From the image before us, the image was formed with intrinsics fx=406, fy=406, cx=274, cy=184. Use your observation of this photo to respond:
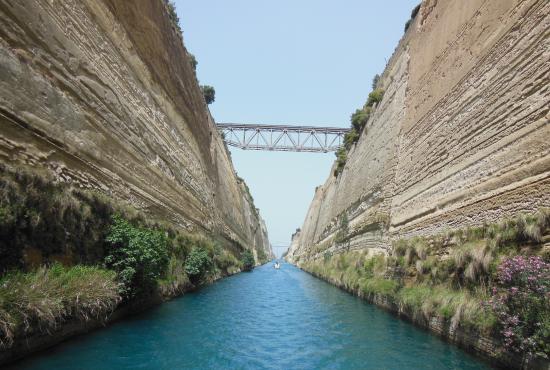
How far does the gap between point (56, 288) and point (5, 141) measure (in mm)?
2936

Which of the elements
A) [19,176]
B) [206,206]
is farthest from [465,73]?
[206,206]

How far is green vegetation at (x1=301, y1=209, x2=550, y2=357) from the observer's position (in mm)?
6270

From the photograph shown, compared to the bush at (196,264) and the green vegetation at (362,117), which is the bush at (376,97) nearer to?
the green vegetation at (362,117)

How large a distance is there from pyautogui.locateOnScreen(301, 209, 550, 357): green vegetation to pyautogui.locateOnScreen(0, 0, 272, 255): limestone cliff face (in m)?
9.15

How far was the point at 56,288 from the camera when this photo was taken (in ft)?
22.9

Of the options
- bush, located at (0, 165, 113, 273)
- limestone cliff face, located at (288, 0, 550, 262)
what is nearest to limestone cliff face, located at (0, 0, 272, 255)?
bush, located at (0, 165, 113, 273)

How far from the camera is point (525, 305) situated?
638 centimetres

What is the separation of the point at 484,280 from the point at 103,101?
1146 cm

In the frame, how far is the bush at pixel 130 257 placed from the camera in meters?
9.78

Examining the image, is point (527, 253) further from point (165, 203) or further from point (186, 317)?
point (165, 203)

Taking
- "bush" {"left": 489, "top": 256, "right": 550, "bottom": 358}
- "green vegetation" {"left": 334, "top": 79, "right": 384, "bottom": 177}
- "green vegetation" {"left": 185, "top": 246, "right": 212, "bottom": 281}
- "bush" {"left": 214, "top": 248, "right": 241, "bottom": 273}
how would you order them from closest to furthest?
"bush" {"left": 489, "top": 256, "right": 550, "bottom": 358} → "green vegetation" {"left": 185, "top": 246, "right": 212, "bottom": 281} → "bush" {"left": 214, "top": 248, "right": 241, "bottom": 273} → "green vegetation" {"left": 334, "top": 79, "right": 384, "bottom": 177}

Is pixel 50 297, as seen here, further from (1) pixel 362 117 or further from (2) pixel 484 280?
(1) pixel 362 117

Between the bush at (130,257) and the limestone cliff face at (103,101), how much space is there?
1.66 metres

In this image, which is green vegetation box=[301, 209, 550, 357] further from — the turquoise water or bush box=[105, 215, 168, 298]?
bush box=[105, 215, 168, 298]
